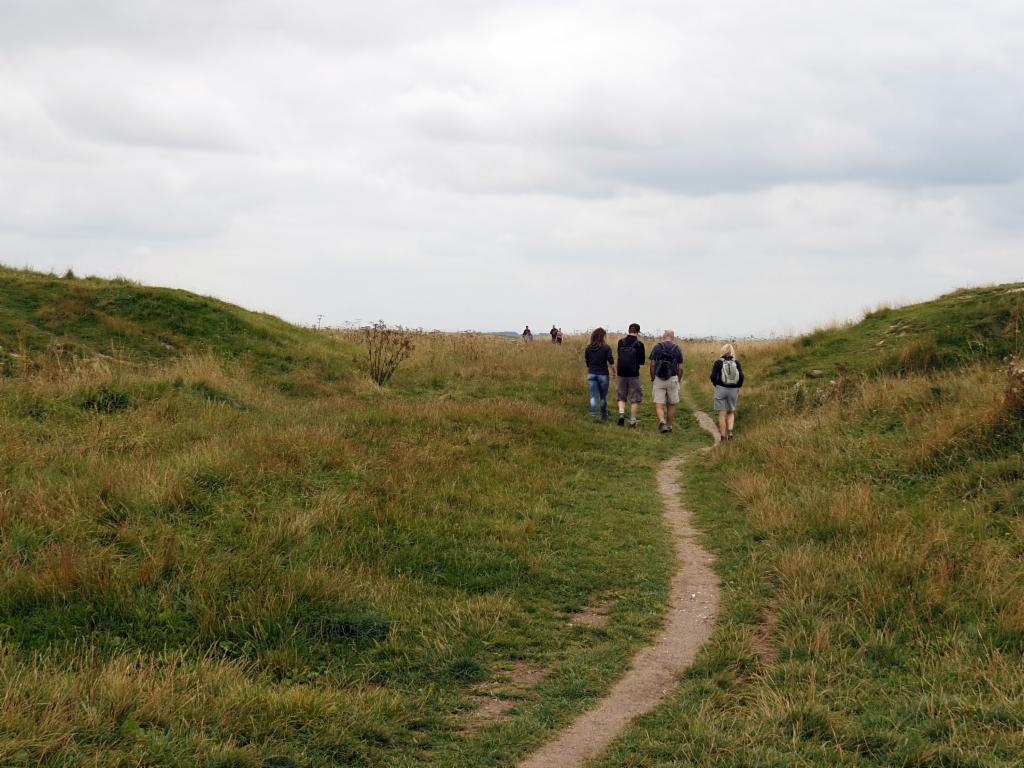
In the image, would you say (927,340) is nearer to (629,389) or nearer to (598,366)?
(629,389)

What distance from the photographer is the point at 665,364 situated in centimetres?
1719

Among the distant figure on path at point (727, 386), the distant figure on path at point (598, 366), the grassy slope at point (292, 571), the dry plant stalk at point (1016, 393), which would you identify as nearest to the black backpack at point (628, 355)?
the distant figure on path at point (598, 366)

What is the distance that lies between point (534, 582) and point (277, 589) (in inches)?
99.3

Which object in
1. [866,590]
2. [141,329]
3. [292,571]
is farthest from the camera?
[141,329]

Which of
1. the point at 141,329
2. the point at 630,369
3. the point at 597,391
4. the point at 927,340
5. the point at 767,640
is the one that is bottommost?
the point at 767,640

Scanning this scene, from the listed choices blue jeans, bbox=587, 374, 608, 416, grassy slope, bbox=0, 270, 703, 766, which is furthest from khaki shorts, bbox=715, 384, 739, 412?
blue jeans, bbox=587, 374, 608, 416

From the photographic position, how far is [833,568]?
7.21 metres

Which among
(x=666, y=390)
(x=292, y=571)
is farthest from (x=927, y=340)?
(x=292, y=571)

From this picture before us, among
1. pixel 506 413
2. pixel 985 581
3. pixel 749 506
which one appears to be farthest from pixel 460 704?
pixel 506 413

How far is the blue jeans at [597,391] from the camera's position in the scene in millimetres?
17969

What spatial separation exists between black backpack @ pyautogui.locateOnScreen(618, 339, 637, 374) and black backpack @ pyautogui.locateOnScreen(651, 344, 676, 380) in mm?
454

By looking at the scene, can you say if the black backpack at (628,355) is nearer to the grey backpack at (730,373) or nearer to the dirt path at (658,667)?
the grey backpack at (730,373)

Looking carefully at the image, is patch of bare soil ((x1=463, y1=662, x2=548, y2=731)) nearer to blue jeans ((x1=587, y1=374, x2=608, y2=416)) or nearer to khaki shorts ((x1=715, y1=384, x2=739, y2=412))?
khaki shorts ((x1=715, y1=384, x2=739, y2=412))

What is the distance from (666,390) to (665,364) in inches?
29.3
